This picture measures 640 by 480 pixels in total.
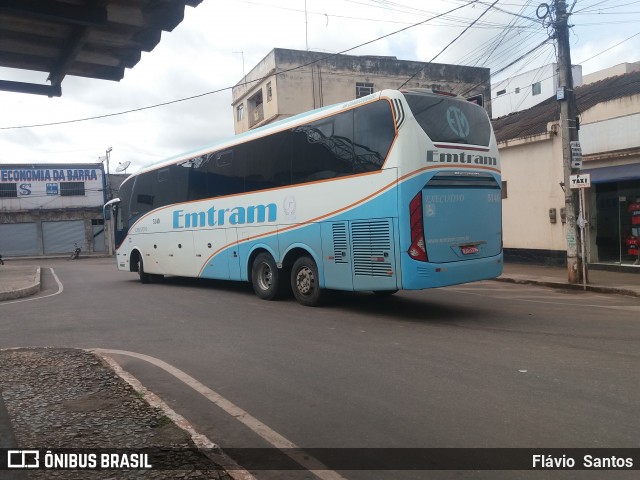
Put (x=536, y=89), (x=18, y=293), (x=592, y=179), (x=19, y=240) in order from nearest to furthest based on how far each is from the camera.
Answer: (x=18, y=293) → (x=592, y=179) → (x=19, y=240) → (x=536, y=89)

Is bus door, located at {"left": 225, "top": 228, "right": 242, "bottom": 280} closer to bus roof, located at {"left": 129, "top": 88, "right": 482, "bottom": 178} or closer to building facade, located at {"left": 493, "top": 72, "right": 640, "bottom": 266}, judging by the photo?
bus roof, located at {"left": 129, "top": 88, "right": 482, "bottom": 178}

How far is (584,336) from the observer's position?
727 cm

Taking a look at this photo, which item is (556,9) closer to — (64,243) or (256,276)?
(256,276)

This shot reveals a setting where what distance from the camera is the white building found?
43312mm

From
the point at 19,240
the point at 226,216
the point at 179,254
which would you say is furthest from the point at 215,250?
the point at 19,240

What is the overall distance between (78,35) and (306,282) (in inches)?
300

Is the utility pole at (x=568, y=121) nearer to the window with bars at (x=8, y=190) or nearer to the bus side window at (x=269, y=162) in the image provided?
the bus side window at (x=269, y=162)

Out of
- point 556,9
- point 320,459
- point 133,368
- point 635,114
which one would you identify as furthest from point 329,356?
point 635,114

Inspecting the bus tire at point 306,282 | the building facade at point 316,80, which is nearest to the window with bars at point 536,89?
the building facade at point 316,80

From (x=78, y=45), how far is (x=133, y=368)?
417cm

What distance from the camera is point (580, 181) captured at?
12.5 m

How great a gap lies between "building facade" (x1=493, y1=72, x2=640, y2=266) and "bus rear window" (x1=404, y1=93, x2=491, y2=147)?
7584mm

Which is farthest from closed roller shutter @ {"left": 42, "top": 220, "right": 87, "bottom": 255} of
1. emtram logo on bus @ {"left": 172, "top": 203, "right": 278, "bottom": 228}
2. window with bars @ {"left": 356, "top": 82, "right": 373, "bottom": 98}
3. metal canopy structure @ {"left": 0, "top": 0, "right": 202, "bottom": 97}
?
metal canopy structure @ {"left": 0, "top": 0, "right": 202, "bottom": 97}

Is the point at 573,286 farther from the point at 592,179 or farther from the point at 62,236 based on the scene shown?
the point at 62,236
